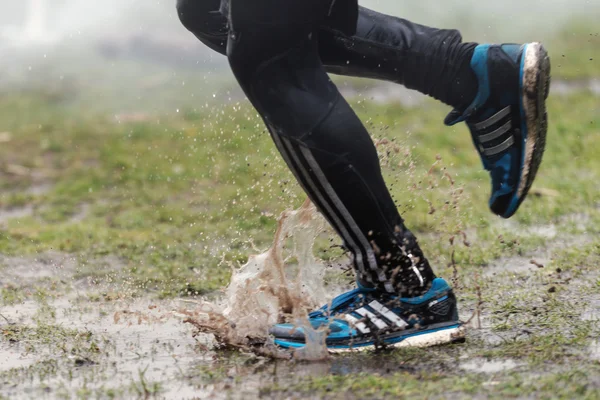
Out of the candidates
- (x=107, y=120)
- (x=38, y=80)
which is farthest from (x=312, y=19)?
(x=38, y=80)

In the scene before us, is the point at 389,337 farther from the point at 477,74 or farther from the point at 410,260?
the point at 477,74

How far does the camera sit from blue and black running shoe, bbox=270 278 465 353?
210 cm

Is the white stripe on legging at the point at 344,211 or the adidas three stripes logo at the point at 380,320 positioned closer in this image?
the white stripe on legging at the point at 344,211

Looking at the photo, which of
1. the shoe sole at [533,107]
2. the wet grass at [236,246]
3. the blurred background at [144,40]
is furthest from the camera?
the blurred background at [144,40]

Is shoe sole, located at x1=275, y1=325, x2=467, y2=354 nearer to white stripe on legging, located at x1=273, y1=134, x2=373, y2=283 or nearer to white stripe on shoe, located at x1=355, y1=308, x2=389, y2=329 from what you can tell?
white stripe on shoe, located at x1=355, y1=308, x2=389, y2=329

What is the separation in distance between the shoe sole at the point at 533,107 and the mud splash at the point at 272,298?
1.82ft

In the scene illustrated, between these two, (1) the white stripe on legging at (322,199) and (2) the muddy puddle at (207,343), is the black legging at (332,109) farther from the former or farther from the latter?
(2) the muddy puddle at (207,343)

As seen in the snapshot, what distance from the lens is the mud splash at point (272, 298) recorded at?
2.16m

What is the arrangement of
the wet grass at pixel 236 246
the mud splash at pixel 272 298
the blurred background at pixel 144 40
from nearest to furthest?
1. the wet grass at pixel 236 246
2. the mud splash at pixel 272 298
3. the blurred background at pixel 144 40

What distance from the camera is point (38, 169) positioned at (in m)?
5.49

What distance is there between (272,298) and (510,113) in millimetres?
728

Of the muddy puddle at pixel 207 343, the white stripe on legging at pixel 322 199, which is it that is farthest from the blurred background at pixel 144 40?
the white stripe on legging at pixel 322 199

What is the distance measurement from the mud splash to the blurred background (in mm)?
5297

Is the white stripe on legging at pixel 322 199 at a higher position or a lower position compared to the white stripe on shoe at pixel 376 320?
higher
